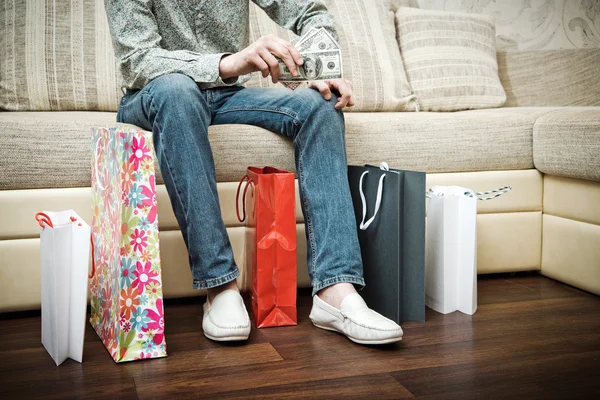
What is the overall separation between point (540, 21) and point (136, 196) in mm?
2208

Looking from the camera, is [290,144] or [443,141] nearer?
[290,144]

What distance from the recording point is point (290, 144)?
5.15ft

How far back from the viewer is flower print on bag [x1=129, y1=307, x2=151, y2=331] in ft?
3.82

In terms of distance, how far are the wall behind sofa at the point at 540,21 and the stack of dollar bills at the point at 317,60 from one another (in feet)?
4.60

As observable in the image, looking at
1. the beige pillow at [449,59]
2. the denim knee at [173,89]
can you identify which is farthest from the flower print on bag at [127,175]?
the beige pillow at [449,59]

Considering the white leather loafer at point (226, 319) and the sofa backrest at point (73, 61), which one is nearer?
the white leather loafer at point (226, 319)

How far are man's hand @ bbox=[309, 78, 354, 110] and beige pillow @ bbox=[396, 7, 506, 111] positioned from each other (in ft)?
2.69

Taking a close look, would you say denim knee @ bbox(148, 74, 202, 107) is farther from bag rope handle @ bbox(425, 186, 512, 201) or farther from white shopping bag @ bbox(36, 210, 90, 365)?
bag rope handle @ bbox(425, 186, 512, 201)

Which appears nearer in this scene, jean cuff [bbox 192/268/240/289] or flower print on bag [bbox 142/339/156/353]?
flower print on bag [bbox 142/339/156/353]


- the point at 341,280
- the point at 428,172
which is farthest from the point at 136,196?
the point at 428,172

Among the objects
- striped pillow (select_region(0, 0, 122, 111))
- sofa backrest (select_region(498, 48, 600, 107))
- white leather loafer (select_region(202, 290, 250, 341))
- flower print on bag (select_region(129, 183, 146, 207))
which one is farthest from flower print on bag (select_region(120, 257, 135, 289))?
sofa backrest (select_region(498, 48, 600, 107))

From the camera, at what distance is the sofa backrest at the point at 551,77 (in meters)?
2.40

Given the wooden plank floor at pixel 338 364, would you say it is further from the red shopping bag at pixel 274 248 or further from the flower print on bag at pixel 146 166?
the flower print on bag at pixel 146 166

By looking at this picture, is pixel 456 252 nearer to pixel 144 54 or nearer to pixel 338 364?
pixel 338 364
